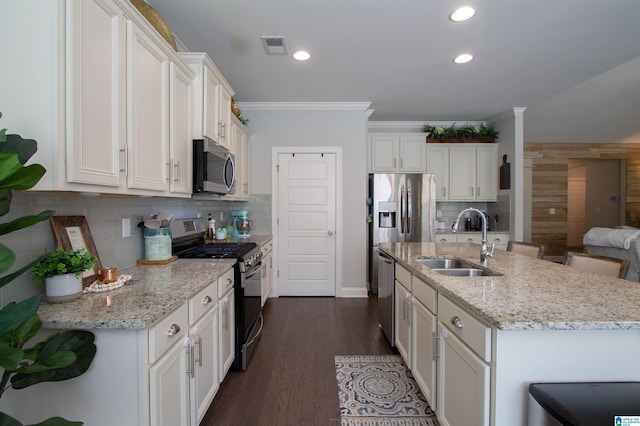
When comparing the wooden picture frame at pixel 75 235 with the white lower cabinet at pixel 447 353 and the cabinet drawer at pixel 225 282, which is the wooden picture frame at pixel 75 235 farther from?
the white lower cabinet at pixel 447 353

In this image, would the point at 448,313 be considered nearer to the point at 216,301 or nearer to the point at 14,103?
the point at 216,301

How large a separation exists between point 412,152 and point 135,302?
4213 millimetres

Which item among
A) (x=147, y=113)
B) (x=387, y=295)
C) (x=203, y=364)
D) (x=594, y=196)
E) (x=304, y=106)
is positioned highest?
(x=304, y=106)

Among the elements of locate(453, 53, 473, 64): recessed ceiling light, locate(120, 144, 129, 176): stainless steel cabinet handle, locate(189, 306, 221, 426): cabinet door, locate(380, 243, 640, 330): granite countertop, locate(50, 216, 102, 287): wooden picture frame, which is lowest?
locate(189, 306, 221, 426): cabinet door

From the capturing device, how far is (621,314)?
1.08 m

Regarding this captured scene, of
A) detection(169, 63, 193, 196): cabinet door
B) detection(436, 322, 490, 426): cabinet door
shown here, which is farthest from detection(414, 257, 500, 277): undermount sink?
detection(169, 63, 193, 196): cabinet door

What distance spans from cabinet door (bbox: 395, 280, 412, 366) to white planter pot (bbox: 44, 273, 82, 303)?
1874 mm

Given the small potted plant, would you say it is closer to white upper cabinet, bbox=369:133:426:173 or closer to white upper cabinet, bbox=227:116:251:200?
white upper cabinet, bbox=227:116:251:200

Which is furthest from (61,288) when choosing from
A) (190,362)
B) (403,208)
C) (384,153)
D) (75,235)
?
(384,153)

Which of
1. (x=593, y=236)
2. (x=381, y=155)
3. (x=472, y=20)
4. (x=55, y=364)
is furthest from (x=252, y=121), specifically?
(x=593, y=236)

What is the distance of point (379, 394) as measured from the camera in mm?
2035

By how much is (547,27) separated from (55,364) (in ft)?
11.4

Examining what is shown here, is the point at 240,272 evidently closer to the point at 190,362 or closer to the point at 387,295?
the point at 190,362

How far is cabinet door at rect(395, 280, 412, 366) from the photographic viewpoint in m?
2.12
